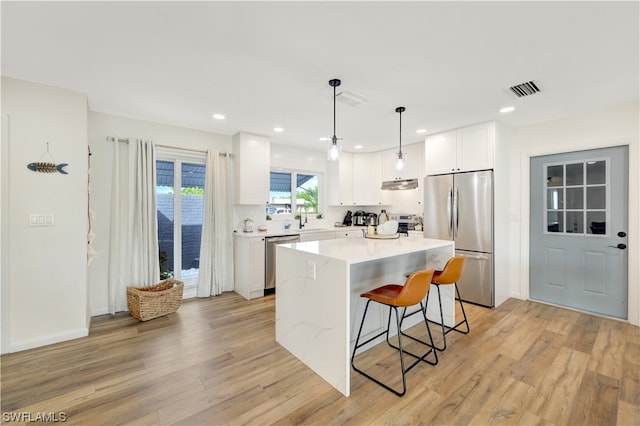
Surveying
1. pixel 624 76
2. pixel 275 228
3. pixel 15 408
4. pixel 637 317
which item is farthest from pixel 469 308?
pixel 15 408

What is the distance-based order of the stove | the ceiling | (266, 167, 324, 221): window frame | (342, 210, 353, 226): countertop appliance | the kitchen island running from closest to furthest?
the ceiling, the kitchen island, (266, 167, 324, 221): window frame, the stove, (342, 210, 353, 226): countertop appliance

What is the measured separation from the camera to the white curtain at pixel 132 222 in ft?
11.7

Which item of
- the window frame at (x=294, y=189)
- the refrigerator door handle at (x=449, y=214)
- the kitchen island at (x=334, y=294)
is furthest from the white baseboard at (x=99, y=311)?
the refrigerator door handle at (x=449, y=214)

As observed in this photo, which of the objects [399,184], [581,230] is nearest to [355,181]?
[399,184]

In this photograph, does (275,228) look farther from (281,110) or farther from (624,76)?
(624,76)

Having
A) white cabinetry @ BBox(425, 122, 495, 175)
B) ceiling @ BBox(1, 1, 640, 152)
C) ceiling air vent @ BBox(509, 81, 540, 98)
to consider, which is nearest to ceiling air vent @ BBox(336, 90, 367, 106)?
ceiling @ BBox(1, 1, 640, 152)

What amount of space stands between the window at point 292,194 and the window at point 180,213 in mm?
1274

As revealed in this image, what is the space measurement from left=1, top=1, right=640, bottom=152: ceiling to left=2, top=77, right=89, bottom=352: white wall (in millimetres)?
308

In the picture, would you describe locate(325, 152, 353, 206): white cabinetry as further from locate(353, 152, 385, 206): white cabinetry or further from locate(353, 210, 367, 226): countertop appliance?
locate(353, 210, 367, 226): countertop appliance

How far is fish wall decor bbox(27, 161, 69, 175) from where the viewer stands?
8.84 ft

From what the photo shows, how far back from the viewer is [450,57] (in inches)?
88.5

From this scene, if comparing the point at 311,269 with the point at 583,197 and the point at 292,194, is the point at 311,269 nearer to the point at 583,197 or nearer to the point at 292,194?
the point at 292,194

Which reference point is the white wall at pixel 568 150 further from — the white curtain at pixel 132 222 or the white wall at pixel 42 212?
the white wall at pixel 42 212

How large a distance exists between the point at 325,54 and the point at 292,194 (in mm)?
3431
